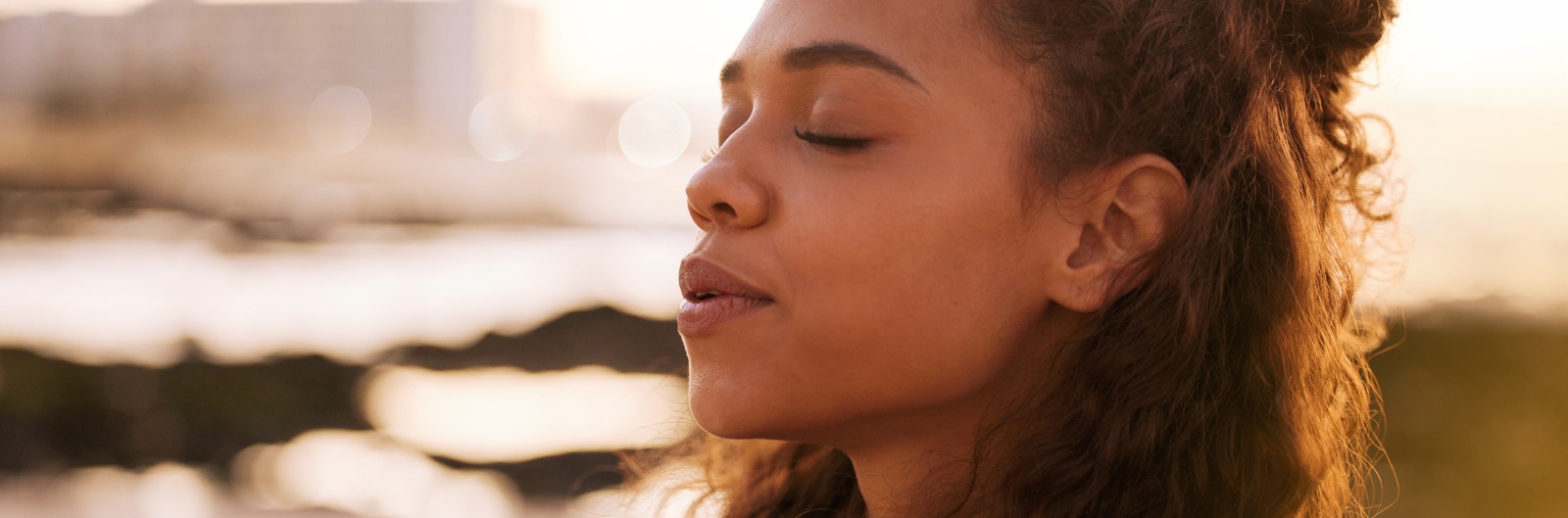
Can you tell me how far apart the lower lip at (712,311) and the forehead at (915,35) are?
0.90ft

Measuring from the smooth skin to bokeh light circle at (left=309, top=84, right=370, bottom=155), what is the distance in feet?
50.9

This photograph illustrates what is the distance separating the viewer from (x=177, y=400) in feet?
25.9

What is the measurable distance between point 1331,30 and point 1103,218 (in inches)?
16.5

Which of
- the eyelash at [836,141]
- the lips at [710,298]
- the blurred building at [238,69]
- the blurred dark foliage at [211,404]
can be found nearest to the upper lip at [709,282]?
the lips at [710,298]

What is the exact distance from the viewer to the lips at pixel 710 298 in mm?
1432

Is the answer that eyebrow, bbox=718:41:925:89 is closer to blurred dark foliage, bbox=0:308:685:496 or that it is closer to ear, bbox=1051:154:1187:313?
ear, bbox=1051:154:1187:313

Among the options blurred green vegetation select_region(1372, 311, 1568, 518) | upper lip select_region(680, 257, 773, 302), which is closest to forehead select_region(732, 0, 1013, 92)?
upper lip select_region(680, 257, 773, 302)

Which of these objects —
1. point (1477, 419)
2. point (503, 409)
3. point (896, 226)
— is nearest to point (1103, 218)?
point (896, 226)

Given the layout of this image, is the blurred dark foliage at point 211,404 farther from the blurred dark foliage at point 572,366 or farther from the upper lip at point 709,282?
the upper lip at point 709,282

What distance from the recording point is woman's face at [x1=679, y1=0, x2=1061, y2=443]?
4.52 feet

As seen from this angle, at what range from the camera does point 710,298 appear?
1484 millimetres

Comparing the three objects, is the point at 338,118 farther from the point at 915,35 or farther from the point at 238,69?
the point at 915,35

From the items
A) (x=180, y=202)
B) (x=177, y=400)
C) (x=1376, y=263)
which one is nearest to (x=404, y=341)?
(x=177, y=400)

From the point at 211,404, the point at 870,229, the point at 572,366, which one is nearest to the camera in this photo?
the point at 870,229
